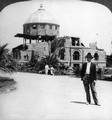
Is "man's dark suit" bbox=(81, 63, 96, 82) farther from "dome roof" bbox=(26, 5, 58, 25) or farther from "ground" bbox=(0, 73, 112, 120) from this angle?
"dome roof" bbox=(26, 5, 58, 25)

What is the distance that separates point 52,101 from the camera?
6.48ft

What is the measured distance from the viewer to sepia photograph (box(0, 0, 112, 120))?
1.98 m

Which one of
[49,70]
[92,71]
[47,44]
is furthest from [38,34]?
[92,71]

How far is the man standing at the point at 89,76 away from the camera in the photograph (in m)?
2.00

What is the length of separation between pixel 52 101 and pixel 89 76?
0.70 feet

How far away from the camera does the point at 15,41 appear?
2.05 meters

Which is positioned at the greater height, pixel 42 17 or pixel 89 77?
pixel 42 17

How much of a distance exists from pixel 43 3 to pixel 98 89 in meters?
0.49

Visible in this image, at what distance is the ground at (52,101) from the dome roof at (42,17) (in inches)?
10.2

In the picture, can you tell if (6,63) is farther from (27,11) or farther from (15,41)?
(27,11)

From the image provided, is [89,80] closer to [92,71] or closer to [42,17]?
[92,71]

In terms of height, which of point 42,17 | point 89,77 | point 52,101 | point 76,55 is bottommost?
point 52,101

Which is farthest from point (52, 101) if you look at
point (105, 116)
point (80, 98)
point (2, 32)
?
point (2, 32)

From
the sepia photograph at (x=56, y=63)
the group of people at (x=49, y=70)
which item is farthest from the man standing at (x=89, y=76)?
the group of people at (x=49, y=70)
